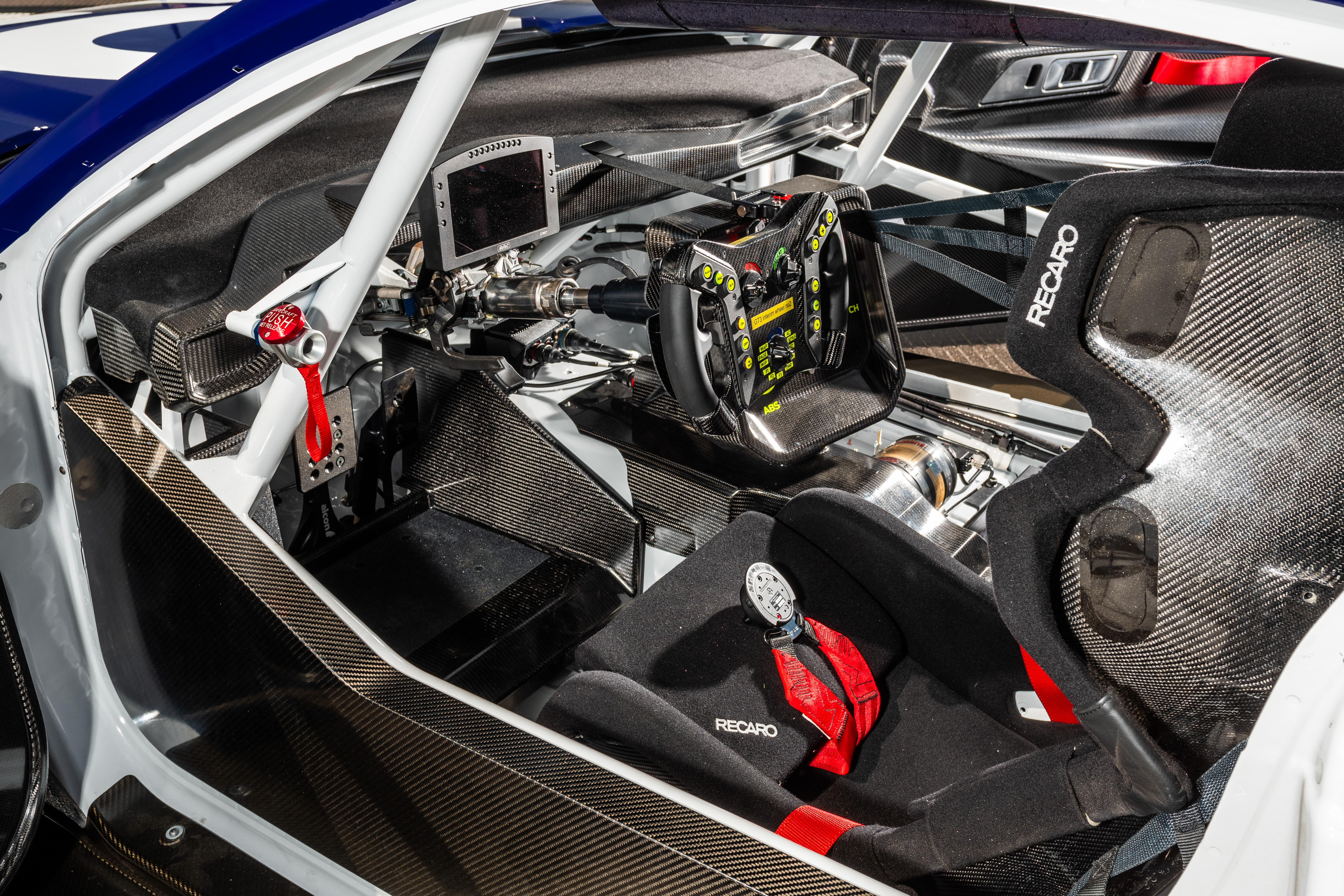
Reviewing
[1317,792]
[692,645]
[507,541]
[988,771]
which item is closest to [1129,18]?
[1317,792]

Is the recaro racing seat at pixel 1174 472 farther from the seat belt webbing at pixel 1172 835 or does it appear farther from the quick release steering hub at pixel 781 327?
the quick release steering hub at pixel 781 327

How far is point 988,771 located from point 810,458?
1120 mm

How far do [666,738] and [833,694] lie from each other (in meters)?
0.39

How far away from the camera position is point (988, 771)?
106 centimetres

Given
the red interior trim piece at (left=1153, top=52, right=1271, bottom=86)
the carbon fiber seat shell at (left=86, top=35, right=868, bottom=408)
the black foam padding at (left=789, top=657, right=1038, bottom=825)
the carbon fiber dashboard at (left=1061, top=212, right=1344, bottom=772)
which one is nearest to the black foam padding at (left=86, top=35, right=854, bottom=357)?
the carbon fiber seat shell at (left=86, top=35, right=868, bottom=408)

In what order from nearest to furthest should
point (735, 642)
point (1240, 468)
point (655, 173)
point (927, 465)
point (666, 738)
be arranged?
1. point (1240, 468)
2. point (666, 738)
3. point (735, 642)
4. point (655, 173)
5. point (927, 465)

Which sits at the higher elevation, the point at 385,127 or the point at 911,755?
the point at 385,127

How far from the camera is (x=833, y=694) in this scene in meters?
1.55

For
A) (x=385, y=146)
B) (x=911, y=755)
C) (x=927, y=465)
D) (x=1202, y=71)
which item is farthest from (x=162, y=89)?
(x=1202, y=71)

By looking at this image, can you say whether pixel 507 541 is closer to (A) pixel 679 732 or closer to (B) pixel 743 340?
(B) pixel 743 340

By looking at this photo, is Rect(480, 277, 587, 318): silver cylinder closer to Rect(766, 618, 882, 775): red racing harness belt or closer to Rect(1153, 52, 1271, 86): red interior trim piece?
Rect(766, 618, 882, 775): red racing harness belt

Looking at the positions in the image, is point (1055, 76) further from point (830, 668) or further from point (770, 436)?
point (830, 668)

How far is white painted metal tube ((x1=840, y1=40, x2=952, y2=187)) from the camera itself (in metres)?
2.46

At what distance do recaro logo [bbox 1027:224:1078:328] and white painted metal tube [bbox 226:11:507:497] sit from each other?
A: 25.5 inches
